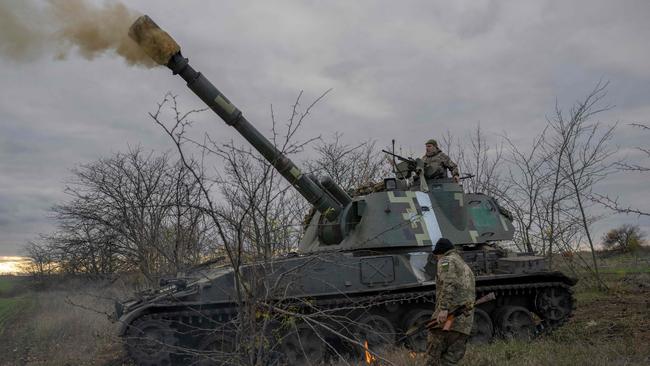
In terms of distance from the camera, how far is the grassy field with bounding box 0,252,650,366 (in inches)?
301

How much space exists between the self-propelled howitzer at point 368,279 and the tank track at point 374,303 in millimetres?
20

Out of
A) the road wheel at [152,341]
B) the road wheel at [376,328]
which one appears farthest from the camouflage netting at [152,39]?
the road wheel at [376,328]

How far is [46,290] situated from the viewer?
1626 inches

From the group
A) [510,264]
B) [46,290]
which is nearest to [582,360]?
[510,264]

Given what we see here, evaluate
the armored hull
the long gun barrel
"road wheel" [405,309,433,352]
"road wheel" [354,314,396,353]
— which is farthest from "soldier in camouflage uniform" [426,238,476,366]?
"road wheel" [405,309,433,352]

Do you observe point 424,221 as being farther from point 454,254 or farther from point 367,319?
point 454,254

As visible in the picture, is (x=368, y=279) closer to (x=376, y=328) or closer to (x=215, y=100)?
(x=376, y=328)

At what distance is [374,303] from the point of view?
8414 millimetres

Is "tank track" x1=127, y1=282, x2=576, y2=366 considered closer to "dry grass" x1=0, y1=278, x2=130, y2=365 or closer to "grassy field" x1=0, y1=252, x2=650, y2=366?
"grassy field" x1=0, y1=252, x2=650, y2=366

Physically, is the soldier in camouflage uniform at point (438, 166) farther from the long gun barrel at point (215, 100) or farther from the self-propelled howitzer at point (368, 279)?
the long gun barrel at point (215, 100)

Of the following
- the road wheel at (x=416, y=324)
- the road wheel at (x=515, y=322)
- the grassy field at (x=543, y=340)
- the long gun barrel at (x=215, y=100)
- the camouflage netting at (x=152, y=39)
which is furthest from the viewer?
the road wheel at (x=515, y=322)

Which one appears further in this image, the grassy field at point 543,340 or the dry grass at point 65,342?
the dry grass at point 65,342

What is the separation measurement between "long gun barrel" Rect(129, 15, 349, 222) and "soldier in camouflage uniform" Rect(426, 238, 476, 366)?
1910mm

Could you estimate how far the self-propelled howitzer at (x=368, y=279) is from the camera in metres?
8.81
